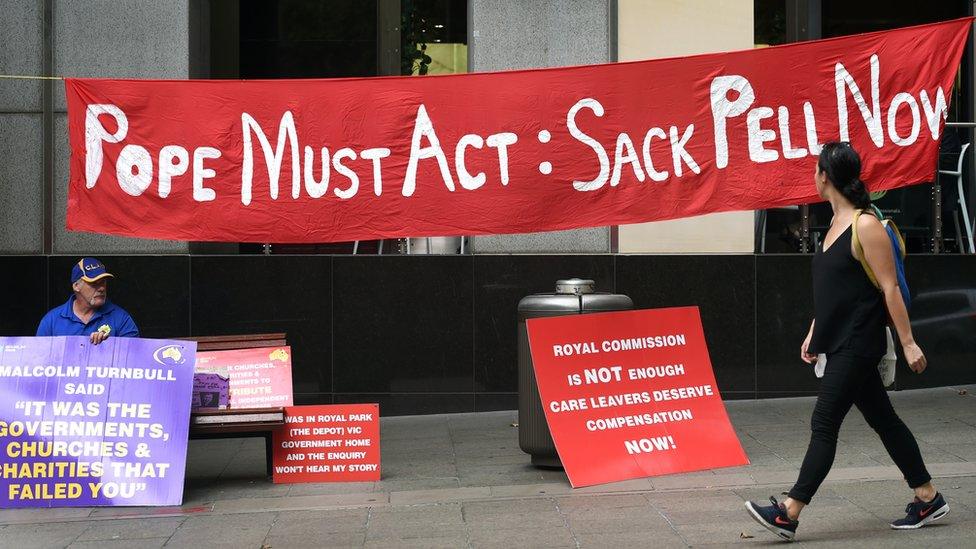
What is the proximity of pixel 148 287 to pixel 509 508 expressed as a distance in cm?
490

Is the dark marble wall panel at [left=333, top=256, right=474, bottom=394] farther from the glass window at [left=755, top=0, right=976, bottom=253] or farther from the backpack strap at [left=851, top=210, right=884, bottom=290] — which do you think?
the backpack strap at [left=851, top=210, right=884, bottom=290]

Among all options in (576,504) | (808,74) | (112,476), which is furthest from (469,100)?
(112,476)

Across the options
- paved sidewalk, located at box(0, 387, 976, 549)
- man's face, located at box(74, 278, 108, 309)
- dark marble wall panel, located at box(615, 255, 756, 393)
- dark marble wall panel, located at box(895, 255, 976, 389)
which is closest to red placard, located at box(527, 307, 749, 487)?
paved sidewalk, located at box(0, 387, 976, 549)

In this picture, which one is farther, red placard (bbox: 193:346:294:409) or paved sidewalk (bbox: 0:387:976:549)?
red placard (bbox: 193:346:294:409)

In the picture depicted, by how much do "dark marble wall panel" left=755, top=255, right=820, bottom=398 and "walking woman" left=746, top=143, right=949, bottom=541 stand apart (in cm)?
475

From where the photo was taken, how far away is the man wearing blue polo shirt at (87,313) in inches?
293

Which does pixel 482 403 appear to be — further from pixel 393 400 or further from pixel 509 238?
pixel 509 238

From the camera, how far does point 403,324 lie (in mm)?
10375

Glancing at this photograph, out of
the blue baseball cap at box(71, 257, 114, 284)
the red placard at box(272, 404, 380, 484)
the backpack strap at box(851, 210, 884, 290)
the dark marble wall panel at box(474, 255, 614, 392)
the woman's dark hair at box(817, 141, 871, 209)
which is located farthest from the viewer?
the dark marble wall panel at box(474, 255, 614, 392)

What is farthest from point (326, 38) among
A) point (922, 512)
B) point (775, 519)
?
point (922, 512)

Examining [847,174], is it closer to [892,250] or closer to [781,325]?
[892,250]

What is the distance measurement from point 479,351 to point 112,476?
4.13 m

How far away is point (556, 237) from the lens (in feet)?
34.6

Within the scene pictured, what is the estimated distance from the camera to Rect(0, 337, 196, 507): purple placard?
6945mm
